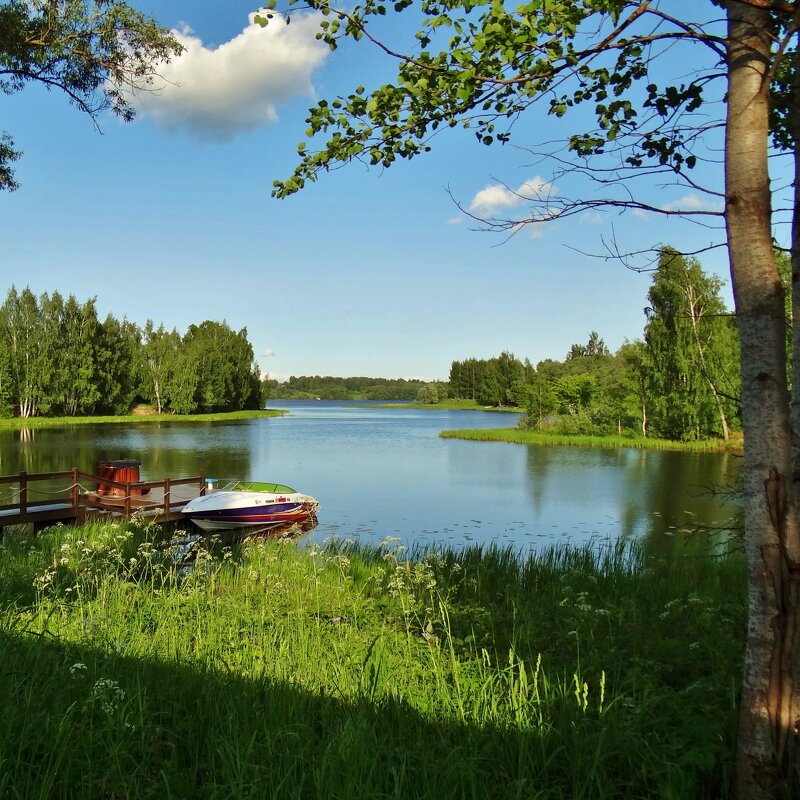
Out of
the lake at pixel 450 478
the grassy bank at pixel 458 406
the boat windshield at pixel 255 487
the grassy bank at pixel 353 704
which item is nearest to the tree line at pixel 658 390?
the lake at pixel 450 478

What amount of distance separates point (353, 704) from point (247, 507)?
13.9 metres

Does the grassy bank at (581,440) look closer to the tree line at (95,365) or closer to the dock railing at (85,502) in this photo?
the dock railing at (85,502)

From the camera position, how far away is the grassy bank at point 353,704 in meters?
2.64

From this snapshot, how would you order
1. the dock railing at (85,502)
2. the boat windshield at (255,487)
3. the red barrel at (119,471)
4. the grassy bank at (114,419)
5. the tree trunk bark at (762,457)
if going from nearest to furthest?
the tree trunk bark at (762,457) < the dock railing at (85,502) < the red barrel at (119,471) < the boat windshield at (255,487) < the grassy bank at (114,419)

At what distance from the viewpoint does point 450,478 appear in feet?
92.4

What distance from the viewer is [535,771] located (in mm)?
2824

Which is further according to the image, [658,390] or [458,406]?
[458,406]

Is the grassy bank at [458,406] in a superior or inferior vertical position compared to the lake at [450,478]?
superior

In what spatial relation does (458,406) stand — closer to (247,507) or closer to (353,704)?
(247,507)

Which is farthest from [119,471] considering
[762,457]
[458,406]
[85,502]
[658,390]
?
[458,406]

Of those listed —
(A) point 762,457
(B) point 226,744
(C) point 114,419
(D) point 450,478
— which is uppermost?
(A) point 762,457

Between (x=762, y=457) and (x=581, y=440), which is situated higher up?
(x=762, y=457)

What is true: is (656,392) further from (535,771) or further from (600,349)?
(600,349)

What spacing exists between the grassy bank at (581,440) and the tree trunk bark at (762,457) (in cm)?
4073
